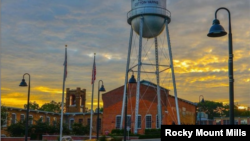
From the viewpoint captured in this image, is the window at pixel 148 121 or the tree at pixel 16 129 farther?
the window at pixel 148 121

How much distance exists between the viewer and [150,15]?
38062mm

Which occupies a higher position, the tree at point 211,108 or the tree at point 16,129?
the tree at point 211,108

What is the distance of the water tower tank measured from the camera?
125 feet

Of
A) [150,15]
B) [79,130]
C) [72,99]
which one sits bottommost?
[79,130]

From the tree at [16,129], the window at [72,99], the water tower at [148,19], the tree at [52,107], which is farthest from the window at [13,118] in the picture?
the tree at [52,107]

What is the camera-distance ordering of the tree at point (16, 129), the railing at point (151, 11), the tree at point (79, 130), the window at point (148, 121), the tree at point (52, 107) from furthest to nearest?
the tree at point (52, 107)
the window at point (148, 121)
the tree at point (79, 130)
the tree at point (16, 129)
the railing at point (151, 11)

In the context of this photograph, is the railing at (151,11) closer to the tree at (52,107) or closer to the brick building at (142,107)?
the brick building at (142,107)

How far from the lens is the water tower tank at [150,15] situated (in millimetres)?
38062

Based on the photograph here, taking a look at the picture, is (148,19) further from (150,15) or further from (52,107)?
(52,107)

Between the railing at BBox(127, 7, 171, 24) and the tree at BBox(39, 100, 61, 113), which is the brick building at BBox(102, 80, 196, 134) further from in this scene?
the tree at BBox(39, 100, 61, 113)

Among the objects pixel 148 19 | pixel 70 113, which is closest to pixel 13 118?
pixel 70 113

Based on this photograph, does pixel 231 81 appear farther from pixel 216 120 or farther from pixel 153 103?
pixel 216 120

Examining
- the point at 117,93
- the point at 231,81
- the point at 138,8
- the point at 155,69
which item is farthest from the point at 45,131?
the point at 231,81

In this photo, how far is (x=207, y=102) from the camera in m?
131
